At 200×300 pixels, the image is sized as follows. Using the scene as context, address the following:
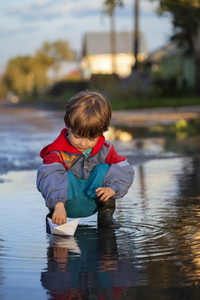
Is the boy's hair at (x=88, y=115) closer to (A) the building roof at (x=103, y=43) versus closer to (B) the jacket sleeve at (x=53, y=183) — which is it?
(B) the jacket sleeve at (x=53, y=183)

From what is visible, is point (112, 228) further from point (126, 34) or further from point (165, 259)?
point (126, 34)

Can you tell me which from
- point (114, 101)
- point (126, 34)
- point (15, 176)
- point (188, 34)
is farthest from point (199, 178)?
point (126, 34)

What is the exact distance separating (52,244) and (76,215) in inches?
23.4

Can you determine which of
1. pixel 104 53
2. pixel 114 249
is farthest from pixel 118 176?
pixel 104 53

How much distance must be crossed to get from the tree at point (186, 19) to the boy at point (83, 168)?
22.1 m

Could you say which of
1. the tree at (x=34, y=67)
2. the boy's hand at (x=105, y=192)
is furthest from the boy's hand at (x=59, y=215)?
the tree at (x=34, y=67)

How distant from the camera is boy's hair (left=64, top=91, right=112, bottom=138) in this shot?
16.5ft

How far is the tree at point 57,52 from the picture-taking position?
461 feet

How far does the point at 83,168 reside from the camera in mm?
5477

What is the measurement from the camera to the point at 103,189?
5.28 m

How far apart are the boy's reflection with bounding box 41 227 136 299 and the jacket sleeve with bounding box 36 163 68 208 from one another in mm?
263

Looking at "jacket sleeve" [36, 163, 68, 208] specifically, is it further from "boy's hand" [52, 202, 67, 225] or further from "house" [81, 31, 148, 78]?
"house" [81, 31, 148, 78]

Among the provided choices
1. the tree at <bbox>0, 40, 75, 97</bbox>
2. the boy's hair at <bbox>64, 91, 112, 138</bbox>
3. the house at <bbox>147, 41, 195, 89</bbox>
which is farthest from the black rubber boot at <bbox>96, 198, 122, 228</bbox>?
the tree at <bbox>0, 40, 75, 97</bbox>

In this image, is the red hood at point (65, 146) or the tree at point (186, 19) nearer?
the red hood at point (65, 146)
